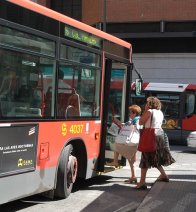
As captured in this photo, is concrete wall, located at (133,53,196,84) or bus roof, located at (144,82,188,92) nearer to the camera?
bus roof, located at (144,82,188,92)

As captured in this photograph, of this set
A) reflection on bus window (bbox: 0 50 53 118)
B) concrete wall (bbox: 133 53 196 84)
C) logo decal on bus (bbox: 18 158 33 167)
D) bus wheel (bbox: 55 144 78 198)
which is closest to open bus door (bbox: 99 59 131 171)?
bus wheel (bbox: 55 144 78 198)

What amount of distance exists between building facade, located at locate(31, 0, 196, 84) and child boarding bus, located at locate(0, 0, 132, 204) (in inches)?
807

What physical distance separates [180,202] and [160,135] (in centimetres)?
172

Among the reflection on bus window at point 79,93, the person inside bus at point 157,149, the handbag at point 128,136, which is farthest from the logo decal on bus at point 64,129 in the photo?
the handbag at point 128,136

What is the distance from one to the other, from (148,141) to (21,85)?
3388mm

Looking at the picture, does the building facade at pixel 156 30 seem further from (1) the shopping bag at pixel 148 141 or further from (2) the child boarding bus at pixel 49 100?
(1) the shopping bag at pixel 148 141

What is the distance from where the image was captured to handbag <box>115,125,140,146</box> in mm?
10086

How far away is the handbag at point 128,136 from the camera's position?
10086 millimetres

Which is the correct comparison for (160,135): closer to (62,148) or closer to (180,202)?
(180,202)

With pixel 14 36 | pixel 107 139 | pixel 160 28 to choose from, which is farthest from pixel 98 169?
pixel 160 28

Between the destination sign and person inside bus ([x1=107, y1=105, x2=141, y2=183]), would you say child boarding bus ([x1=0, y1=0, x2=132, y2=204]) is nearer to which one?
the destination sign

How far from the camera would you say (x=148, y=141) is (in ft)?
31.0

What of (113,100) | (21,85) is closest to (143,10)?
(113,100)

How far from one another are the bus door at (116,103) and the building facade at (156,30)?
18.9 m
